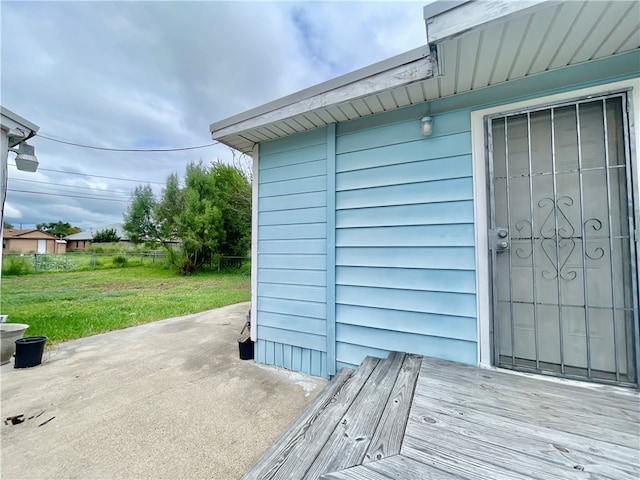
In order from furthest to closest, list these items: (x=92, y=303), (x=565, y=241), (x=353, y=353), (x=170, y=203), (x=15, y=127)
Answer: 1. (x=170, y=203)
2. (x=92, y=303)
3. (x=15, y=127)
4. (x=353, y=353)
5. (x=565, y=241)

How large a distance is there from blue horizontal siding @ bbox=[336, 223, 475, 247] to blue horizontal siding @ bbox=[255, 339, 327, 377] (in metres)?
1.15

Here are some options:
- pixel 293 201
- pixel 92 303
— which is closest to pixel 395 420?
pixel 293 201

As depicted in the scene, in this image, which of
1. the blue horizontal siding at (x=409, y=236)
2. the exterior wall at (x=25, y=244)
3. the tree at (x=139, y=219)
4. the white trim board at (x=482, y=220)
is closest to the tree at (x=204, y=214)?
the tree at (x=139, y=219)

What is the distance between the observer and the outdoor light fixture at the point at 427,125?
76.0 inches

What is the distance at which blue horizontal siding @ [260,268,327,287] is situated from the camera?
2.46 metres

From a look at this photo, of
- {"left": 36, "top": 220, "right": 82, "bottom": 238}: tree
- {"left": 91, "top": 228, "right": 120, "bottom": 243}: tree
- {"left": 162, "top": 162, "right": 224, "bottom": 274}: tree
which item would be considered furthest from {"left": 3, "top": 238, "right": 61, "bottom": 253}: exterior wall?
{"left": 162, "top": 162, "right": 224, "bottom": 274}: tree

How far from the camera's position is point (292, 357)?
105 inches

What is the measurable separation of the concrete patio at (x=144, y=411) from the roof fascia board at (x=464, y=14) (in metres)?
2.57

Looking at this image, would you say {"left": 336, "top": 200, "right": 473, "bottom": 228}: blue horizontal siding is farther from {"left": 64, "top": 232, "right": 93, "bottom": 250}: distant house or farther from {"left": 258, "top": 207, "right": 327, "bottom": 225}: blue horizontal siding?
{"left": 64, "top": 232, "right": 93, "bottom": 250}: distant house

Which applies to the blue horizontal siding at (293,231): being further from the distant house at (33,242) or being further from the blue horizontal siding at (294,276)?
the distant house at (33,242)

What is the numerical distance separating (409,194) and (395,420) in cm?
153

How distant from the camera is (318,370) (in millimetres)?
2506

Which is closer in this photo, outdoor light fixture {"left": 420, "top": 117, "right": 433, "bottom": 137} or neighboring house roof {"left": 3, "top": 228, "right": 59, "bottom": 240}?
outdoor light fixture {"left": 420, "top": 117, "right": 433, "bottom": 137}

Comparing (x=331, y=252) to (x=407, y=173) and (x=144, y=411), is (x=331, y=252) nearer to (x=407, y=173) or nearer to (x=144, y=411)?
(x=407, y=173)
